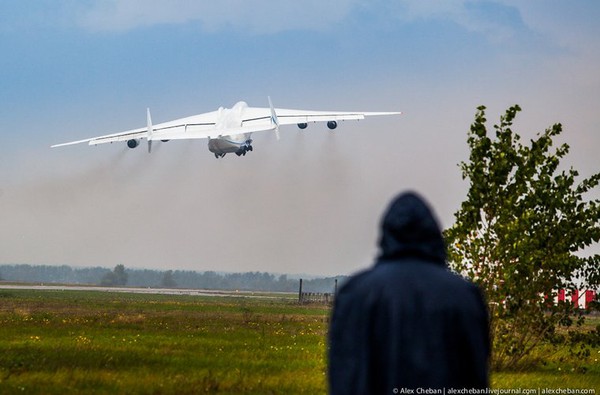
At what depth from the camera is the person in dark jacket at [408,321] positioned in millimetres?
5477

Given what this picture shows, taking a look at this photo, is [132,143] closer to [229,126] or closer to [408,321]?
[229,126]

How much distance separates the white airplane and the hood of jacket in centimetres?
7347

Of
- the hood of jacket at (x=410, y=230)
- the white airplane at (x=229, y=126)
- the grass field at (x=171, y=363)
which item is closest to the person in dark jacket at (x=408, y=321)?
the hood of jacket at (x=410, y=230)

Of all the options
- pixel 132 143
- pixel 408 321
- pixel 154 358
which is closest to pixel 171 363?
pixel 154 358

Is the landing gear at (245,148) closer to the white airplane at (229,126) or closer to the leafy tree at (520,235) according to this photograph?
the white airplane at (229,126)

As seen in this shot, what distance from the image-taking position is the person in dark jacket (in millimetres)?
5477

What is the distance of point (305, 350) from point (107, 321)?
658 inches

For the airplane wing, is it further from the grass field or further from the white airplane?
the grass field

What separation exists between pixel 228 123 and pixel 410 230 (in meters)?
81.9

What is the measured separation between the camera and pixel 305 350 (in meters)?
30.9

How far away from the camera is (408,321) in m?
5.48

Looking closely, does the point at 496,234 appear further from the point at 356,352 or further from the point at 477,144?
the point at 356,352

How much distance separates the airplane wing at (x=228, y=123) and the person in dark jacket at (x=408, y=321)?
2967 inches

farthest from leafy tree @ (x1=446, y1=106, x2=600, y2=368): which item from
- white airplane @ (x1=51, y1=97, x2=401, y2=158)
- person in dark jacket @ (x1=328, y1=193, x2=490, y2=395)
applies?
white airplane @ (x1=51, y1=97, x2=401, y2=158)
